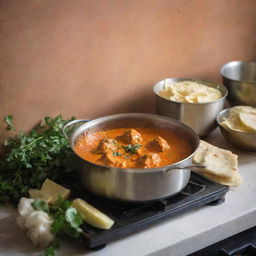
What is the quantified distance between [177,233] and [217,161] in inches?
15.7

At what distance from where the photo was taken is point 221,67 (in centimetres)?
238

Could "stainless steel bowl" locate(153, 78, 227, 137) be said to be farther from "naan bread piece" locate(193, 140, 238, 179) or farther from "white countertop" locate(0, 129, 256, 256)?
"white countertop" locate(0, 129, 256, 256)

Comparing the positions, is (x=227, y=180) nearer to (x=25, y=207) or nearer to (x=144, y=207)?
(x=144, y=207)

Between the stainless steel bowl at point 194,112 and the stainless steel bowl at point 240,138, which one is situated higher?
the stainless steel bowl at point 194,112

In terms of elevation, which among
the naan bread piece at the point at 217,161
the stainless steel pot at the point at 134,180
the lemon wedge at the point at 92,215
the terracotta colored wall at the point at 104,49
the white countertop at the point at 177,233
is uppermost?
the terracotta colored wall at the point at 104,49

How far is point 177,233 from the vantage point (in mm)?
1457

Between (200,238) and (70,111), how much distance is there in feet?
2.57

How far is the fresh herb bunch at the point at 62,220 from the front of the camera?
1.33 metres

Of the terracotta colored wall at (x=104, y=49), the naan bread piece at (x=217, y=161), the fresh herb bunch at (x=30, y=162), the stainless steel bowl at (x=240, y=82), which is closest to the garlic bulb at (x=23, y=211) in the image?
the fresh herb bunch at (x=30, y=162)

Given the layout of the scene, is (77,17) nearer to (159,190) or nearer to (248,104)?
(159,190)

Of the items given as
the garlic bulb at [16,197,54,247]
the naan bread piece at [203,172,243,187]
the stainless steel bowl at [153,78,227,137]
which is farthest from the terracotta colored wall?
the naan bread piece at [203,172,243,187]

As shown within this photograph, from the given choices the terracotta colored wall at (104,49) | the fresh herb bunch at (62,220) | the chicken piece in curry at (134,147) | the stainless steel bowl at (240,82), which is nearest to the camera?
the fresh herb bunch at (62,220)

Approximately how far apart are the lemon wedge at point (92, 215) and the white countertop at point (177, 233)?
0.08 metres

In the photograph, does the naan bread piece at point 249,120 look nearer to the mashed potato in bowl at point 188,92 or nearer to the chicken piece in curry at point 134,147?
the mashed potato in bowl at point 188,92
